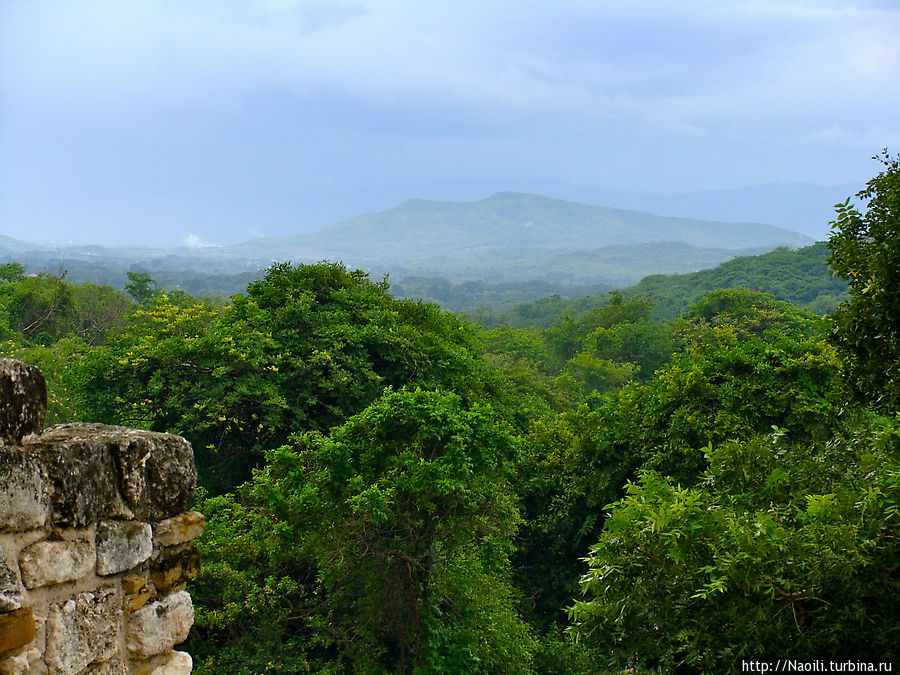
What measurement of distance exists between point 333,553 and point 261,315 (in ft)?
26.1

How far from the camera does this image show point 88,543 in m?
3.18

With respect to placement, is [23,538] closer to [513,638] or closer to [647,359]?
[513,638]

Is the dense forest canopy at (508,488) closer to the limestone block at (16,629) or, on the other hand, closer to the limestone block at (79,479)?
the limestone block at (79,479)

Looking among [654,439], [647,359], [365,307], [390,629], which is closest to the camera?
[390,629]

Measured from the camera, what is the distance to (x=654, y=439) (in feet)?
43.9

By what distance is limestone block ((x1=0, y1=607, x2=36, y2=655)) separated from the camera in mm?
2816

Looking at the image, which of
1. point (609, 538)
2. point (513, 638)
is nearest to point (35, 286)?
point (513, 638)

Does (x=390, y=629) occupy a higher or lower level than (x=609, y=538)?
lower

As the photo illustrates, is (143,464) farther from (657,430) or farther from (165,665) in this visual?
(657,430)

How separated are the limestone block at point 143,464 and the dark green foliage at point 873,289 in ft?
20.9

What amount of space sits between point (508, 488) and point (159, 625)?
34.9 ft

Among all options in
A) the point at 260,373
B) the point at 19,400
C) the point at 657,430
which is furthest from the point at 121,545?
the point at 657,430

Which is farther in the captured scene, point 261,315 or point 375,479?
point 261,315

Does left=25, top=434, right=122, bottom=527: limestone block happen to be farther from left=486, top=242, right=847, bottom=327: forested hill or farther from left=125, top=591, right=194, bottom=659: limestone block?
left=486, top=242, right=847, bottom=327: forested hill
